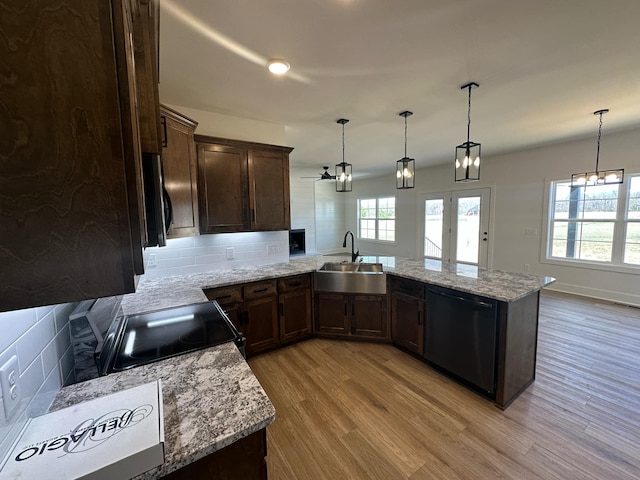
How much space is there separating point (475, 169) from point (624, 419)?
220 cm

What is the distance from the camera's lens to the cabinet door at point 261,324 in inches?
109

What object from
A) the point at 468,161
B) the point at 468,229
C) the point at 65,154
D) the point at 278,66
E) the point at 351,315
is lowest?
the point at 351,315

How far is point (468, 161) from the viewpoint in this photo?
2.52 m

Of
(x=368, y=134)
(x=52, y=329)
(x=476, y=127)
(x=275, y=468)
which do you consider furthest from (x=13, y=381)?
(x=476, y=127)

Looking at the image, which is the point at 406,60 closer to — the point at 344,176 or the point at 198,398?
the point at 344,176

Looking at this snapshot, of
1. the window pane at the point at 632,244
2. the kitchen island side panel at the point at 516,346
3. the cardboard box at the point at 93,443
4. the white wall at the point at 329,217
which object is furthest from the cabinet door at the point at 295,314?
the white wall at the point at 329,217

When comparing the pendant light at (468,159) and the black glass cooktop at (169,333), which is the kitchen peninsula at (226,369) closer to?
the black glass cooktop at (169,333)

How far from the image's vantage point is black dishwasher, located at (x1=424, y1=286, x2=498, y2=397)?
2.13m

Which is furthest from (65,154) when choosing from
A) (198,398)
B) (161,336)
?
(161,336)

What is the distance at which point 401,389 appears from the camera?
2.35 meters

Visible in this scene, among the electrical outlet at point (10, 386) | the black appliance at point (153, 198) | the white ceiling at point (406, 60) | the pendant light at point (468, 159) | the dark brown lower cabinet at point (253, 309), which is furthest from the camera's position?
the dark brown lower cabinet at point (253, 309)

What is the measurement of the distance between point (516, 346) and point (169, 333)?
2494 millimetres

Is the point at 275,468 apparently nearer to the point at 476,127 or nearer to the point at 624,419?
the point at 624,419

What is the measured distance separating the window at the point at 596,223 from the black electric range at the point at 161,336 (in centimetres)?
584
